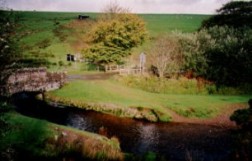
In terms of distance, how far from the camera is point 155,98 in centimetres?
4544

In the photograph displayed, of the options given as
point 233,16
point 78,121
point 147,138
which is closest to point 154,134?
point 147,138

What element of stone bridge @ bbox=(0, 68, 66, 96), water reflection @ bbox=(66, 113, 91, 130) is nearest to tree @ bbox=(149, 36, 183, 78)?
stone bridge @ bbox=(0, 68, 66, 96)

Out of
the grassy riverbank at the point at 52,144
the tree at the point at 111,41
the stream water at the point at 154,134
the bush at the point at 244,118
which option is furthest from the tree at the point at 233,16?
the grassy riverbank at the point at 52,144

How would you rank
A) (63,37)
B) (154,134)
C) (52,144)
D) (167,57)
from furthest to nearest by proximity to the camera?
(63,37)
(167,57)
(154,134)
(52,144)

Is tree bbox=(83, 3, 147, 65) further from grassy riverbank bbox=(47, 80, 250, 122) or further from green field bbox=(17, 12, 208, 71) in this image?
grassy riverbank bbox=(47, 80, 250, 122)

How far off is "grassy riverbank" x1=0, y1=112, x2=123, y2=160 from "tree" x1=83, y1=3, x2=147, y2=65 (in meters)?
41.4

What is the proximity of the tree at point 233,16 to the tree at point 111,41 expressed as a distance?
15075 millimetres

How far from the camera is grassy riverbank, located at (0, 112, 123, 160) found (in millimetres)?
21188

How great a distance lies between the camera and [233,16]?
73.2 m

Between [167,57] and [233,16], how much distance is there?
24548mm

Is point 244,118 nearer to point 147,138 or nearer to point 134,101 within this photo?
point 147,138

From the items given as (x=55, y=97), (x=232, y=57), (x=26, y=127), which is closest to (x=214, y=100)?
(x=232, y=57)

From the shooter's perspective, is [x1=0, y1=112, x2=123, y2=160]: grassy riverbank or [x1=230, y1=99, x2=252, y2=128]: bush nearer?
[x1=230, y1=99, x2=252, y2=128]: bush

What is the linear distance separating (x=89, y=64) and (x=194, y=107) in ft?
128
